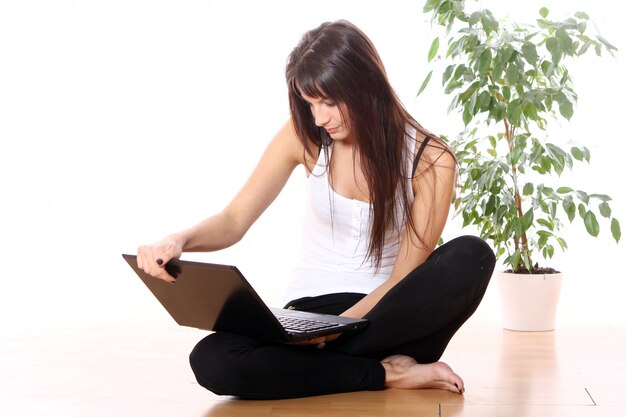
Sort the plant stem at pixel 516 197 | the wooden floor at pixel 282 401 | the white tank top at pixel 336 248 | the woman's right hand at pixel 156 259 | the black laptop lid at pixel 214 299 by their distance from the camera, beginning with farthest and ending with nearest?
the plant stem at pixel 516 197
the white tank top at pixel 336 248
the wooden floor at pixel 282 401
the woman's right hand at pixel 156 259
the black laptop lid at pixel 214 299

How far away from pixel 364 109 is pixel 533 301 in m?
1.14

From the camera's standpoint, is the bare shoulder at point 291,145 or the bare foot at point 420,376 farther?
the bare shoulder at point 291,145

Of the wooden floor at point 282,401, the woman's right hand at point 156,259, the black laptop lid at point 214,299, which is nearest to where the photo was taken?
the black laptop lid at point 214,299

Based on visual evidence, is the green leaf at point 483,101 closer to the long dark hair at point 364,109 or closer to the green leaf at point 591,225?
the green leaf at point 591,225

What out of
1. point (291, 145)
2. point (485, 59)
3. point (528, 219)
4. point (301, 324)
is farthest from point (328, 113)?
point (528, 219)

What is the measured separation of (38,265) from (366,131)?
111 inches

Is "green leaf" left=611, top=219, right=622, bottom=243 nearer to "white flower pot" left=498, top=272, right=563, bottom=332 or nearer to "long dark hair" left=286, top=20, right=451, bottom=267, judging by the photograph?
"white flower pot" left=498, top=272, right=563, bottom=332

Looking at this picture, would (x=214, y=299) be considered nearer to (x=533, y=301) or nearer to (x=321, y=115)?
(x=321, y=115)

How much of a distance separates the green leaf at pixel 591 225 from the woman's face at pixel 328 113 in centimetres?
98

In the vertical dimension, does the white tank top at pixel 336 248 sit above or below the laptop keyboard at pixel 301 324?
above

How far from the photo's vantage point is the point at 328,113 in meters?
1.93

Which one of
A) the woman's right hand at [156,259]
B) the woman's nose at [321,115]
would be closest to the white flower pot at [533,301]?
the woman's nose at [321,115]

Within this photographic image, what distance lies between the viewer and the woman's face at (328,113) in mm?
1924

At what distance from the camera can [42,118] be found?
4.60 metres
